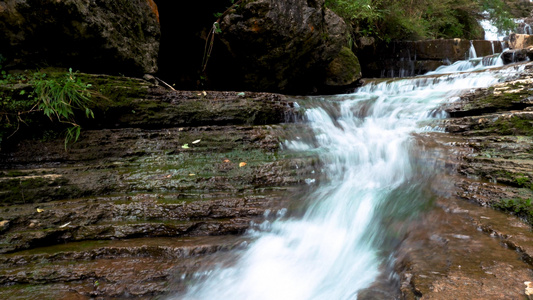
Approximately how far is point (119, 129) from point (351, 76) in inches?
268

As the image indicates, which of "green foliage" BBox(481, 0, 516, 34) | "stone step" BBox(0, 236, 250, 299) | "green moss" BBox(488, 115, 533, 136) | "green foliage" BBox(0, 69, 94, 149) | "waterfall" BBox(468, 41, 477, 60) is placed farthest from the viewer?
"green foliage" BBox(481, 0, 516, 34)

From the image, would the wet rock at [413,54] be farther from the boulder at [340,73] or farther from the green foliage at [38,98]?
the green foliage at [38,98]

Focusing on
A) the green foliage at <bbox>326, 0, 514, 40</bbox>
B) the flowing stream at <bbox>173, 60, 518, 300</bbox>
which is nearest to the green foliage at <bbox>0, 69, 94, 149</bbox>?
the flowing stream at <bbox>173, 60, 518, 300</bbox>

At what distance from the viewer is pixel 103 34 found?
4.46m

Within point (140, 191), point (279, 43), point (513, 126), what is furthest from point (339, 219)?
point (279, 43)

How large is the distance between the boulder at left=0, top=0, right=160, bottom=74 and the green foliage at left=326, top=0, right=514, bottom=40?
6732mm

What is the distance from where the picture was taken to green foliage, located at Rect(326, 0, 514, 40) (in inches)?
411

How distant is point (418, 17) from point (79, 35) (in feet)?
47.7

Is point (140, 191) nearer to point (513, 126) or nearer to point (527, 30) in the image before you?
point (513, 126)

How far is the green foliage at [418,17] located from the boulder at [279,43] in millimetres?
2934

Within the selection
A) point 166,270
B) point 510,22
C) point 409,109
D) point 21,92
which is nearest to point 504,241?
point 166,270

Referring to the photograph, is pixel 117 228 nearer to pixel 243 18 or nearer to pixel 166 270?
pixel 166 270

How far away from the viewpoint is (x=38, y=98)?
3.54 metres

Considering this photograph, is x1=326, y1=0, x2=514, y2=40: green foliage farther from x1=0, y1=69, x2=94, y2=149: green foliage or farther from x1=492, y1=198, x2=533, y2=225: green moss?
x1=492, y1=198, x2=533, y2=225: green moss
